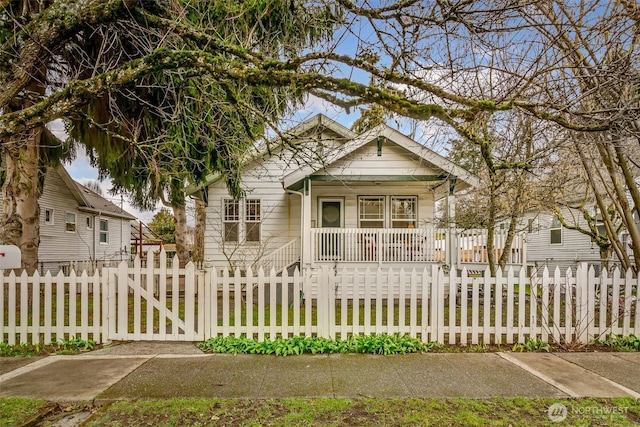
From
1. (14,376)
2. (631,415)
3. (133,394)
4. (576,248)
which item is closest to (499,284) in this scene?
(631,415)

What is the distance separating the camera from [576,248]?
64.2 feet

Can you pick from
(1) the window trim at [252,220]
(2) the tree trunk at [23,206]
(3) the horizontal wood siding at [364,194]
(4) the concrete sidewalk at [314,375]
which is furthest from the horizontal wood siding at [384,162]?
(2) the tree trunk at [23,206]

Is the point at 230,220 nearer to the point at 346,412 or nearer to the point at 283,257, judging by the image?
the point at 283,257

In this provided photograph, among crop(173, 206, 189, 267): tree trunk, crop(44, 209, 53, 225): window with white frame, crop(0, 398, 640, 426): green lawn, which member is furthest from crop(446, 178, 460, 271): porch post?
crop(44, 209, 53, 225): window with white frame

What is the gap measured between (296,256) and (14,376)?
8.85 metres

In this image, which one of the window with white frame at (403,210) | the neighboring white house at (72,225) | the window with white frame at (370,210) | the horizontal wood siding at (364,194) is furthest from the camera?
the neighboring white house at (72,225)

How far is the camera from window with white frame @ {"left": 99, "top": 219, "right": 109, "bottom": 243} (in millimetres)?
24141

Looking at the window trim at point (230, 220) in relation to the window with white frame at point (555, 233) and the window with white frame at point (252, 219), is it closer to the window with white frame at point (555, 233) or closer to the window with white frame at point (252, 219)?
the window with white frame at point (252, 219)

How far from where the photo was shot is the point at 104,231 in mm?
24375

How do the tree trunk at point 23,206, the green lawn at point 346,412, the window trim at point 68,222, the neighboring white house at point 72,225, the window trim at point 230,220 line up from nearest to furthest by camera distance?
the green lawn at point 346,412 < the tree trunk at point 23,206 < the window trim at point 230,220 < the neighboring white house at point 72,225 < the window trim at point 68,222

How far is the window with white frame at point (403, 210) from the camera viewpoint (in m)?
12.7

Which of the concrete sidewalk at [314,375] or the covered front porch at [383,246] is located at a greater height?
the covered front porch at [383,246]

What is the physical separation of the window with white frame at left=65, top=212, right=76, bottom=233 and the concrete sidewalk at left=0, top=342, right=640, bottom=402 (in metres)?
17.5

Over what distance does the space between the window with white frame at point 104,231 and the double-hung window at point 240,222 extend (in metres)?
15.0
